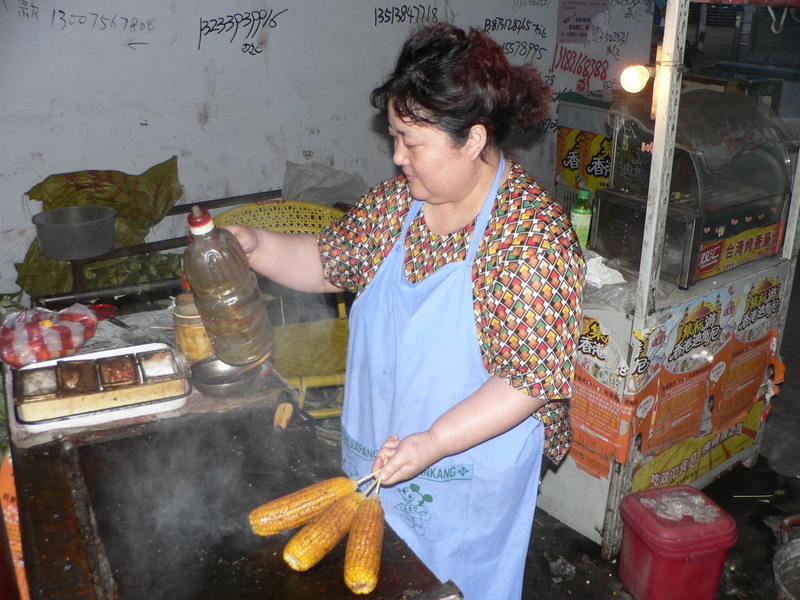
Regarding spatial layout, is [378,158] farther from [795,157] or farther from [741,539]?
[741,539]

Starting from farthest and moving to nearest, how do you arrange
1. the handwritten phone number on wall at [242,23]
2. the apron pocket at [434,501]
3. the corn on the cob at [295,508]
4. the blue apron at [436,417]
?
the handwritten phone number on wall at [242,23] < the apron pocket at [434,501] < the blue apron at [436,417] < the corn on the cob at [295,508]

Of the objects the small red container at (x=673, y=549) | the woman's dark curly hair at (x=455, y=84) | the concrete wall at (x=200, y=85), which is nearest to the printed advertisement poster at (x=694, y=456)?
the small red container at (x=673, y=549)

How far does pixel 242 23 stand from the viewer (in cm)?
557

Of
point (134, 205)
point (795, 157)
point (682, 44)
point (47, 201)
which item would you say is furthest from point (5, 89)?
point (795, 157)

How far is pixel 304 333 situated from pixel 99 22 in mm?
2927

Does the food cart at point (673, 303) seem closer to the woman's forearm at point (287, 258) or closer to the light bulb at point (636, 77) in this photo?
the light bulb at point (636, 77)

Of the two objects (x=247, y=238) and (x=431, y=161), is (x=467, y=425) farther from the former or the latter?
(x=247, y=238)

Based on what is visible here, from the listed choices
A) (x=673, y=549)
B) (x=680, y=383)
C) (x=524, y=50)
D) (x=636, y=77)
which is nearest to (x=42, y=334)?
(x=636, y=77)

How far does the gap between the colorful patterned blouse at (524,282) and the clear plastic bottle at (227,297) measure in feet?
2.09

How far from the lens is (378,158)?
22.0ft

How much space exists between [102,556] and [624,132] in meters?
3.07

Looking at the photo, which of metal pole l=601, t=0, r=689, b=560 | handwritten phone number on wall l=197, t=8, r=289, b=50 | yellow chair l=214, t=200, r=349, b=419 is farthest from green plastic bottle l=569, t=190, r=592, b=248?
handwritten phone number on wall l=197, t=8, r=289, b=50

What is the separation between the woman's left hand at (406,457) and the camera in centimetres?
181

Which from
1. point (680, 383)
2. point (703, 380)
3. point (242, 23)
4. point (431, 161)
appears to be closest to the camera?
point (431, 161)
